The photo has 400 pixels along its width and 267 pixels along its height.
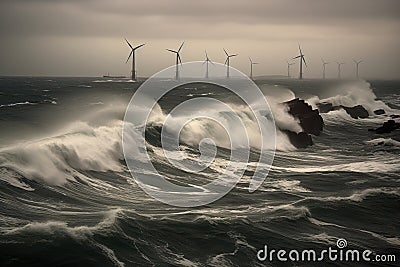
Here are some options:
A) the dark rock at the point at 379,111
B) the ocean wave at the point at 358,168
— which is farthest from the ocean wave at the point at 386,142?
the dark rock at the point at 379,111

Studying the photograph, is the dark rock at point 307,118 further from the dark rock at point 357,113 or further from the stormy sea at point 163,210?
the dark rock at point 357,113

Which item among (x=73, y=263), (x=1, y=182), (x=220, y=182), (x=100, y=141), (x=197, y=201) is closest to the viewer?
(x=73, y=263)

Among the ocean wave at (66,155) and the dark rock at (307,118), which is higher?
the ocean wave at (66,155)

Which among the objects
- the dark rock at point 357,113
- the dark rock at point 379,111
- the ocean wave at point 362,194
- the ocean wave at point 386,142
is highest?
the ocean wave at point 362,194

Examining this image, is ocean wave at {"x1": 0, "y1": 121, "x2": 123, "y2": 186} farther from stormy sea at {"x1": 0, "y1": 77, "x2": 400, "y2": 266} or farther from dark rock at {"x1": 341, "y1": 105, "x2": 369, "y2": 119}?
dark rock at {"x1": 341, "y1": 105, "x2": 369, "y2": 119}

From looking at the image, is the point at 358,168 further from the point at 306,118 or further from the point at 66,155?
the point at 306,118

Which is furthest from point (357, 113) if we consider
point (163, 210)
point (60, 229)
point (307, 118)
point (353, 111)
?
point (60, 229)

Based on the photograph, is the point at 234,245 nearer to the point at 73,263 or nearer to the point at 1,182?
the point at 73,263

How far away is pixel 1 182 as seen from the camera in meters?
15.0

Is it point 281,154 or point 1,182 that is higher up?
point 1,182

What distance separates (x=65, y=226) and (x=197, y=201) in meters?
5.23

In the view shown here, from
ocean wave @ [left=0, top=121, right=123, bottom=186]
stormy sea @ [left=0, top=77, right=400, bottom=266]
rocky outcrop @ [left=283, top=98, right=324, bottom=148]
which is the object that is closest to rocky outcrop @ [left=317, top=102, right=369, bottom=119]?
rocky outcrop @ [left=283, top=98, right=324, bottom=148]

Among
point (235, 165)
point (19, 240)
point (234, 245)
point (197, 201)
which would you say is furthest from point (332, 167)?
point (19, 240)

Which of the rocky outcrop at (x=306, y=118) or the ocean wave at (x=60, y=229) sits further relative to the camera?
the rocky outcrop at (x=306, y=118)
